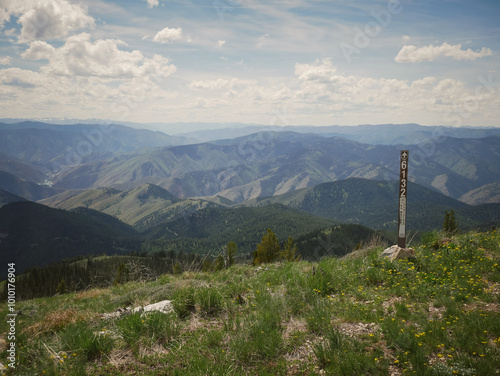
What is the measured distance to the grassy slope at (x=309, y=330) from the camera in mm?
5965

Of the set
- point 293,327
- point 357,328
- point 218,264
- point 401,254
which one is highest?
point 401,254

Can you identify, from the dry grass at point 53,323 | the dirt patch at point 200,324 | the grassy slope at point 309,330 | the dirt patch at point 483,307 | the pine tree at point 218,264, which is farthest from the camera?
the pine tree at point 218,264

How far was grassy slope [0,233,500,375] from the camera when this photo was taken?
19.6ft

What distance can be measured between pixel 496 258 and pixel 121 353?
12978 mm

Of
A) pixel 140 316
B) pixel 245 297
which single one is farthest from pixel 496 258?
Result: pixel 140 316

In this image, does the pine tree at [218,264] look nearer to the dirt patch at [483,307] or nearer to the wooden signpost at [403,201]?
the wooden signpost at [403,201]

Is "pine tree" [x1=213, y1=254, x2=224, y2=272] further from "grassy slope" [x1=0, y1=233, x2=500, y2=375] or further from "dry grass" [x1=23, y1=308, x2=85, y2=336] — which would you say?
"dry grass" [x1=23, y1=308, x2=85, y2=336]

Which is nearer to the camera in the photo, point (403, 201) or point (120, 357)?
point (120, 357)

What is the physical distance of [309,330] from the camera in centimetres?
735

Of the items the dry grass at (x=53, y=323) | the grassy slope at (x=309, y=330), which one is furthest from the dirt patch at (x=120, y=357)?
the dry grass at (x=53, y=323)

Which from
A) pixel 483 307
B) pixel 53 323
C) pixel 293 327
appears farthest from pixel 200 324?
pixel 483 307

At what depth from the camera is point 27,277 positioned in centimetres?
10069

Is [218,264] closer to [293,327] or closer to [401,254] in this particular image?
[401,254]

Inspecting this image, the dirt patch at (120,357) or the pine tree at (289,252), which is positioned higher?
the dirt patch at (120,357)
